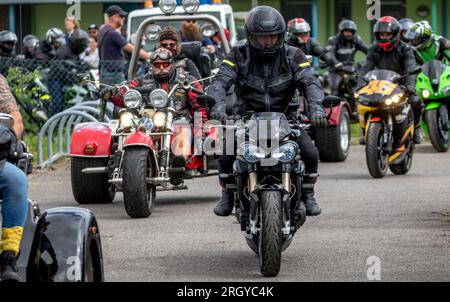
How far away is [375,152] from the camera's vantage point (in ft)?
51.7

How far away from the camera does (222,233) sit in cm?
1163

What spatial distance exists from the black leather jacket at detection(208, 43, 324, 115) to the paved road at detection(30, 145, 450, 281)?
41.9 inches

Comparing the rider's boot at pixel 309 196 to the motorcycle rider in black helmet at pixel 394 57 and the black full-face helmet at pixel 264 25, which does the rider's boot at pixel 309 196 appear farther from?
the motorcycle rider in black helmet at pixel 394 57

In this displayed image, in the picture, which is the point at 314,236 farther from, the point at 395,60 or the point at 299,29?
the point at 299,29

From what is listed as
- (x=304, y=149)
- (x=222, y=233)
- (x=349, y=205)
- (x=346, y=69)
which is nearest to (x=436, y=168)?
(x=346, y=69)

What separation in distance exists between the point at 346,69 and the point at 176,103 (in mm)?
2436

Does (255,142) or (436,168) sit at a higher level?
(255,142)

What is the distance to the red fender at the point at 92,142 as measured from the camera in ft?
45.9

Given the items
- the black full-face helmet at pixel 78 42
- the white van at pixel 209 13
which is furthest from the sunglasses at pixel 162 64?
the black full-face helmet at pixel 78 42

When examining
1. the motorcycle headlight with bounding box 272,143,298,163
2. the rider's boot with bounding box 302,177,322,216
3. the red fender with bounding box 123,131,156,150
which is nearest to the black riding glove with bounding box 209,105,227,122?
the motorcycle headlight with bounding box 272,143,298,163

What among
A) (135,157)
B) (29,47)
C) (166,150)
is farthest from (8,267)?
(29,47)

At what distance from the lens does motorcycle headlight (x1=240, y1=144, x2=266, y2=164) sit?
937 centimetres

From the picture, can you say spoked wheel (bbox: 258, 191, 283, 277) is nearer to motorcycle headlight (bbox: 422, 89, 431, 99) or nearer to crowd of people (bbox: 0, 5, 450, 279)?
crowd of people (bbox: 0, 5, 450, 279)
